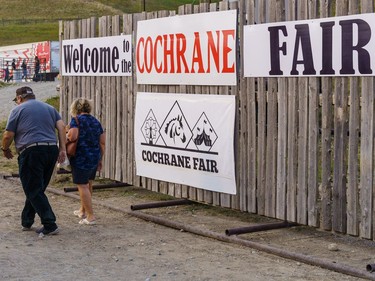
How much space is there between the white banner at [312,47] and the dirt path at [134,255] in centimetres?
184

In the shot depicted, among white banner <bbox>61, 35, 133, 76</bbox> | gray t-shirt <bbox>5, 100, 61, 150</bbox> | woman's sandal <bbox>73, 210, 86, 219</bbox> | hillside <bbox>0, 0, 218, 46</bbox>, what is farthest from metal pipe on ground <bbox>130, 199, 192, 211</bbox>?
hillside <bbox>0, 0, 218, 46</bbox>

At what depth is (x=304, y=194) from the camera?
9.17 metres

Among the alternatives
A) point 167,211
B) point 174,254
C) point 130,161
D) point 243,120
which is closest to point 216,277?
point 174,254

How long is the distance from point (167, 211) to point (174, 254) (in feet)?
8.45

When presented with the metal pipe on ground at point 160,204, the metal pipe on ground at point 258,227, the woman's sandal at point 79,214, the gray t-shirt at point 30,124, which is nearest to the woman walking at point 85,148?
the woman's sandal at point 79,214

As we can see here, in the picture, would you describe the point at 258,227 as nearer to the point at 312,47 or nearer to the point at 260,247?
the point at 260,247

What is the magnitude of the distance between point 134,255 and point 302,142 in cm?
211

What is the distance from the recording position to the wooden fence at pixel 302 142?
27.8 feet

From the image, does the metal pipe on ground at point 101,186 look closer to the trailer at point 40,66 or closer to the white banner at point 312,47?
A: the white banner at point 312,47

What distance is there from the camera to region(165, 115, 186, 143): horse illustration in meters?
11.0

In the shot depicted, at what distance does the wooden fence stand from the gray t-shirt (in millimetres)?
1912

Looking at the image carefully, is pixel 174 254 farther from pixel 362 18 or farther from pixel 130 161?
pixel 130 161

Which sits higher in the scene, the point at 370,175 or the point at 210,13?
the point at 210,13

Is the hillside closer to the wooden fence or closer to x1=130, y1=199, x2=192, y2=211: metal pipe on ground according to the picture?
x1=130, y1=199, x2=192, y2=211: metal pipe on ground
